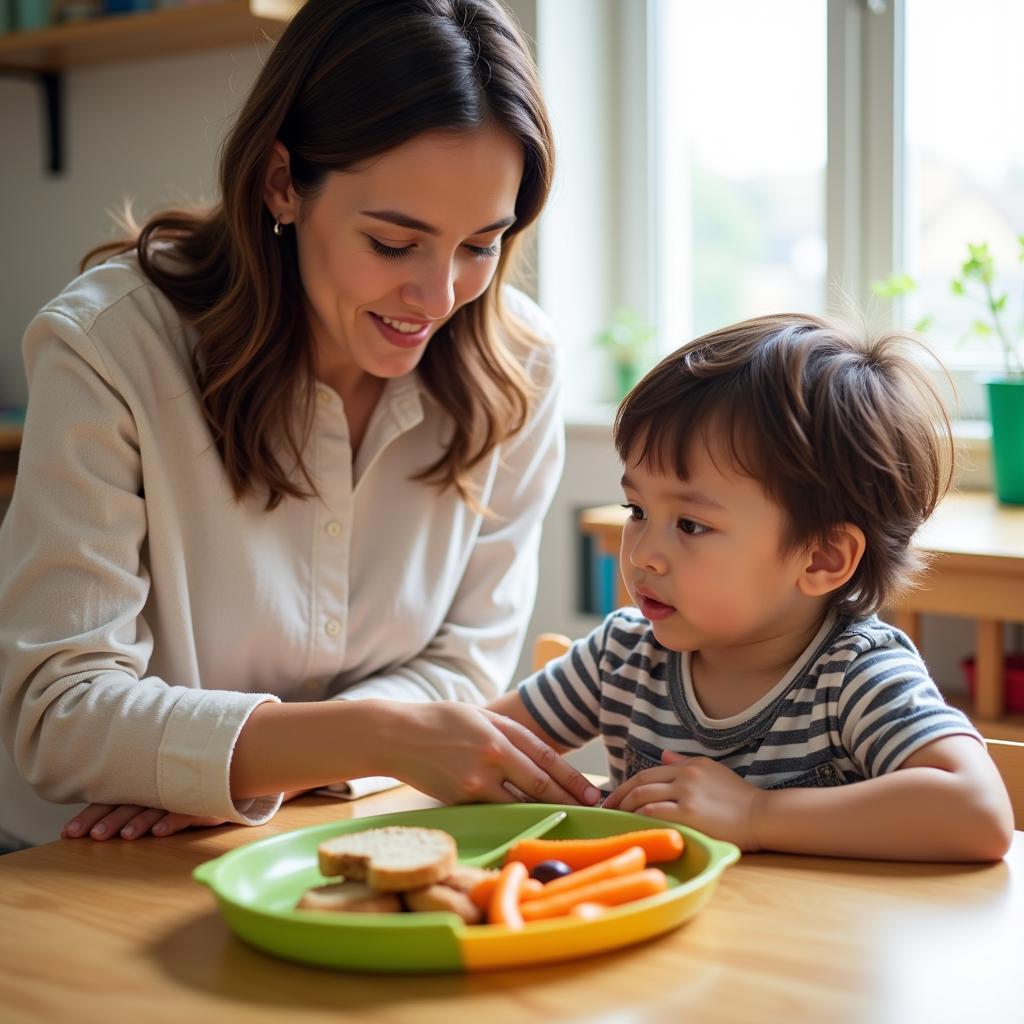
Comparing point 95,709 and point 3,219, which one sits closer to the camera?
point 95,709

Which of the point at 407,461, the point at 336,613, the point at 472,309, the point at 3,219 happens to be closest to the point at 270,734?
the point at 336,613

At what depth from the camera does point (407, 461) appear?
152 centimetres

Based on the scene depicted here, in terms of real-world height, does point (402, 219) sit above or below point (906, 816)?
above

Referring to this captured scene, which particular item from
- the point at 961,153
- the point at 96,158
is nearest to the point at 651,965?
the point at 961,153

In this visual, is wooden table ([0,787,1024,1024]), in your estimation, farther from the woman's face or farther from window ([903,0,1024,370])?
window ([903,0,1024,370])

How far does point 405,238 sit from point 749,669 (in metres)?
0.51

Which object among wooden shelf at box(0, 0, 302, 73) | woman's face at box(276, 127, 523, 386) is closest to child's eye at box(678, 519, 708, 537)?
woman's face at box(276, 127, 523, 386)

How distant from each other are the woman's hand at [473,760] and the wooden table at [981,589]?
27.8 inches

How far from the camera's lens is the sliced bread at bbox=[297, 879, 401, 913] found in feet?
2.75

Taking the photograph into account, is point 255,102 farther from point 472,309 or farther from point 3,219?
point 3,219

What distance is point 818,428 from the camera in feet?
3.71

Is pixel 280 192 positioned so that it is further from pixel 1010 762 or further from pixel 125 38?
pixel 125 38

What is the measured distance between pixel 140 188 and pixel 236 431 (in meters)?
1.99

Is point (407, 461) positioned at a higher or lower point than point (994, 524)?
higher
